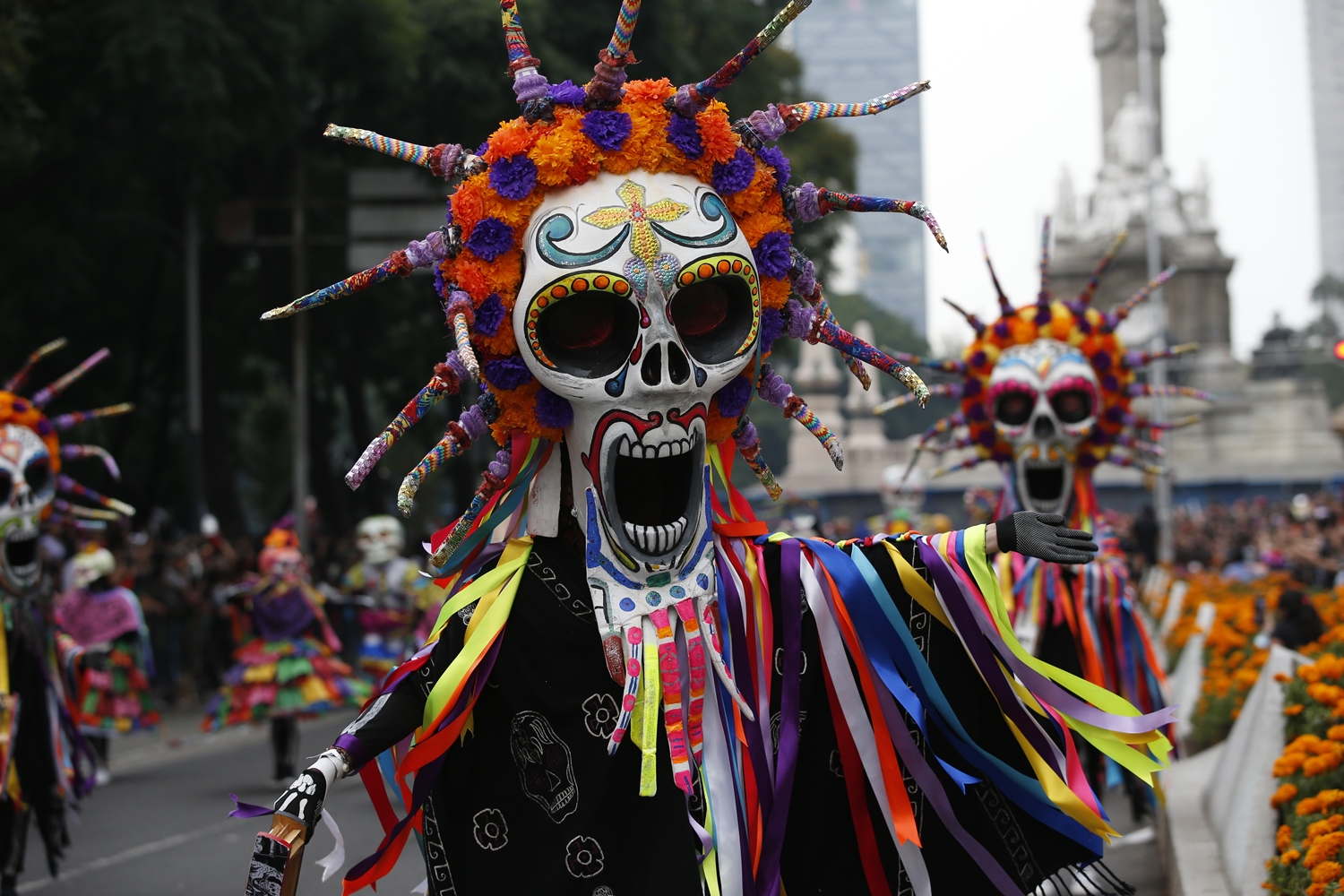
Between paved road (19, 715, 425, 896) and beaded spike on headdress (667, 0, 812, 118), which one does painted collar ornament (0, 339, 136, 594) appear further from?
beaded spike on headdress (667, 0, 812, 118)

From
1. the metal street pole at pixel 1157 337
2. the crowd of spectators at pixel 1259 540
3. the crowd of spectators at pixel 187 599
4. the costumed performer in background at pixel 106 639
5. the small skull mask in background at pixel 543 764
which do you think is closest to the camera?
the small skull mask in background at pixel 543 764

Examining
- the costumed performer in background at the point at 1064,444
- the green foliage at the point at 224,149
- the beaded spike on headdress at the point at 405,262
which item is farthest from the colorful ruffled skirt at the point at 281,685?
the beaded spike on headdress at the point at 405,262

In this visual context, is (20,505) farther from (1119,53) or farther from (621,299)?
(1119,53)

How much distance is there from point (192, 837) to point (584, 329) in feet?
22.5

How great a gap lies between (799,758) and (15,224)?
586 inches

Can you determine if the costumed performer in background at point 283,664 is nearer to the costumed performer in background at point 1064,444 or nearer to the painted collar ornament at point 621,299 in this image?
the costumed performer in background at point 1064,444

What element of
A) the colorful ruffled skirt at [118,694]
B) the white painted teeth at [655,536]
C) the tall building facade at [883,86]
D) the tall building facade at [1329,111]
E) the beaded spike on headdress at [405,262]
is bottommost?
the colorful ruffled skirt at [118,694]

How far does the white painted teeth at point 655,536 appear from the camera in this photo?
4309mm

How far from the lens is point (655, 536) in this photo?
4.31m

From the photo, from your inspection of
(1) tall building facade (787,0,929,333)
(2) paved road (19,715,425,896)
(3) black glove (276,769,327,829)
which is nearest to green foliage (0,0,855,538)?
(2) paved road (19,715,425,896)

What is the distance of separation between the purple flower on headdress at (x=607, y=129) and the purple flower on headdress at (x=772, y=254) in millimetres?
484

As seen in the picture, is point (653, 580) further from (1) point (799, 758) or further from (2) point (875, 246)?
(2) point (875, 246)

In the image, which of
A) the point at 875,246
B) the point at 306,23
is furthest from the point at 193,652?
the point at 875,246

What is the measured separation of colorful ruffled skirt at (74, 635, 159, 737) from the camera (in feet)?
41.0
